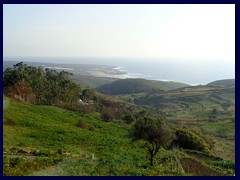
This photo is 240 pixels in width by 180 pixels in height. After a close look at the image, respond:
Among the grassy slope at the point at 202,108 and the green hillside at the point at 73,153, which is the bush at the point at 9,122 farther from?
the grassy slope at the point at 202,108

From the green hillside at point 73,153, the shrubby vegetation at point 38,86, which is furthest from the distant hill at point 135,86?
the green hillside at point 73,153

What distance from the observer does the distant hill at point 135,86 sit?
15588cm

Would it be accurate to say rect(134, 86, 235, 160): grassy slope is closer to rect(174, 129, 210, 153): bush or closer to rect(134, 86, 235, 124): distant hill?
rect(134, 86, 235, 124): distant hill

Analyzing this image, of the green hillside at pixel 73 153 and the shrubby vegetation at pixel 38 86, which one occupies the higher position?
the shrubby vegetation at pixel 38 86

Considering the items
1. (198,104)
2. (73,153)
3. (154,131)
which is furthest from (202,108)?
(73,153)

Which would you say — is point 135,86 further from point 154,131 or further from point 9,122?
point 154,131

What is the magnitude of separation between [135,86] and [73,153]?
144546mm

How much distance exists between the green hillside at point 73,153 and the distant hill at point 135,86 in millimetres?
124468

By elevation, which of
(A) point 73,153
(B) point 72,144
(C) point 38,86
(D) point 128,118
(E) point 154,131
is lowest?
(D) point 128,118

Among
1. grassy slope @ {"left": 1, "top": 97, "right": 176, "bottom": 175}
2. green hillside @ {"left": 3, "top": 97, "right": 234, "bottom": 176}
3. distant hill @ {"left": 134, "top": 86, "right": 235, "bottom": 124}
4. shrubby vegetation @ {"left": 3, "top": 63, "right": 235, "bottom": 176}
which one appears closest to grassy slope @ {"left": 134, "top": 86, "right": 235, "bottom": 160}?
distant hill @ {"left": 134, "top": 86, "right": 235, "bottom": 124}

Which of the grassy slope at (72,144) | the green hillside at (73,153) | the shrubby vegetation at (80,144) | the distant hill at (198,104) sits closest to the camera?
the green hillside at (73,153)

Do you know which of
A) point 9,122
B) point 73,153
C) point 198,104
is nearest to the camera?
point 73,153

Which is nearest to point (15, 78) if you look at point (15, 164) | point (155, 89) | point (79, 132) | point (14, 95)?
point (14, 95)

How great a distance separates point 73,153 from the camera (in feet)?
58.7
